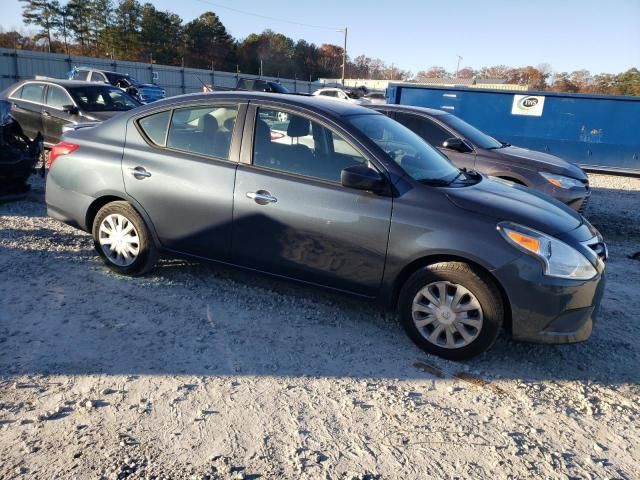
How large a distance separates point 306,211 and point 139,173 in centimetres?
164

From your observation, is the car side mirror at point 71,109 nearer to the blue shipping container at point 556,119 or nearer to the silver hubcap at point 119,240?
the silver hubcap at point 119,240

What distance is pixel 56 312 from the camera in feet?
12.9

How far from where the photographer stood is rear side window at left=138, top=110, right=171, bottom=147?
4414mm

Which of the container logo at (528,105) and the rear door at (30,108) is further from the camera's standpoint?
the container logo at (528,105)

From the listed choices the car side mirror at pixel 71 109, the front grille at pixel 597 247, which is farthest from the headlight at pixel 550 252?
the car side mirror at pixel 71 109

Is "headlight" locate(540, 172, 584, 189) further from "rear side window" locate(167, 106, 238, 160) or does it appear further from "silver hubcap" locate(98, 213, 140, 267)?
"silver hubcap" locate(98, 213, 140, 267)

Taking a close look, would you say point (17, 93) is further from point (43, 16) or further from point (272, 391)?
point (43, 16)

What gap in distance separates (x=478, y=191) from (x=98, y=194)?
3320mm

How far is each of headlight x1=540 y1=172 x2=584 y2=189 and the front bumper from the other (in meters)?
3.81

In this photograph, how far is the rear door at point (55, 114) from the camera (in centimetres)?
966

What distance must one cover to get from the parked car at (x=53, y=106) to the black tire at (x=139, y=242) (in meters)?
5.88

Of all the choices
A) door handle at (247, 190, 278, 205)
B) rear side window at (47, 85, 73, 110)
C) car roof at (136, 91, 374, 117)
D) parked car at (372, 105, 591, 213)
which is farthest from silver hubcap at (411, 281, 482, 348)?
rear side window at (47, 85, 73, 110)

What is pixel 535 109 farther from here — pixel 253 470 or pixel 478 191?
pixel 253 470

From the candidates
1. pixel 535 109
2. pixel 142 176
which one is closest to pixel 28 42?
pixel 535 109
